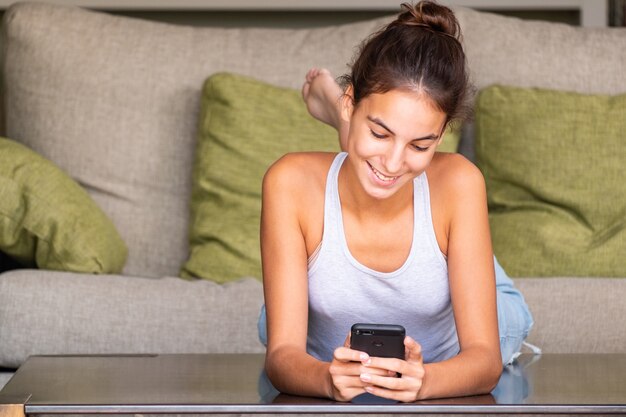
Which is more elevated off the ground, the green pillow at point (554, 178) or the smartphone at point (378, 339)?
the smartphone at point (378, 339)

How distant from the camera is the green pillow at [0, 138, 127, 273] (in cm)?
236

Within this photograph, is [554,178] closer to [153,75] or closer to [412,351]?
[153,75]

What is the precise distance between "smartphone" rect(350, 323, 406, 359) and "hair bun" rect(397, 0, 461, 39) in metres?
0.47

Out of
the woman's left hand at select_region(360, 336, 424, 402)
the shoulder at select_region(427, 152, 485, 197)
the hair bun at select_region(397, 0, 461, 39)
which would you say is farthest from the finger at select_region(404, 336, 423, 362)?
the hair bun at select_region(397, 0, 461, 39)

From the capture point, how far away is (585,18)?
345cm

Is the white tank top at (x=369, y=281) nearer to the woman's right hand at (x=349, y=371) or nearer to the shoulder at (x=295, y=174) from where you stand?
the shoulder at (x=295, y=174)

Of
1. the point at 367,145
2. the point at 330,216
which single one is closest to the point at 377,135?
the point at 367,145

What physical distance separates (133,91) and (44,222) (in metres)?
0.57

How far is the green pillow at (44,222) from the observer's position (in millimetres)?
2363

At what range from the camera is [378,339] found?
4.23 feet

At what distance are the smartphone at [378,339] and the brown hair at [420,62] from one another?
34 centimetres

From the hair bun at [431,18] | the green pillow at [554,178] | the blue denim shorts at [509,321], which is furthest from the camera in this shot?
the green pillow at [554,178]

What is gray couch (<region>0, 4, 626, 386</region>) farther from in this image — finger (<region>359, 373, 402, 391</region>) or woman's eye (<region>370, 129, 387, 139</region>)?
finger (<region>359, 373, 402, 391</region>)

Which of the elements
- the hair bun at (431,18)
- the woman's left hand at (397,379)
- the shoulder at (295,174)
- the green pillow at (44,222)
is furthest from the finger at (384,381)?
the green pillow at (44,222)
